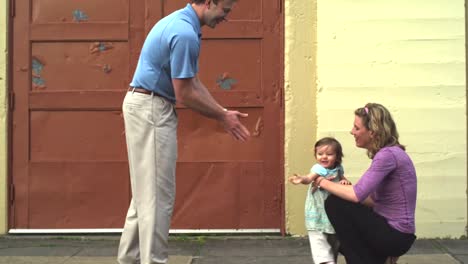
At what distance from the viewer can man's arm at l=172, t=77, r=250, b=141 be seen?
341 centimetres

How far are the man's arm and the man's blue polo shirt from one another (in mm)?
57

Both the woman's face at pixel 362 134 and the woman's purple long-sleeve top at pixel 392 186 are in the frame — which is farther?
the woman's face at pixel 362 134

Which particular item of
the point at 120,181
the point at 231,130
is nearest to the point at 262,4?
the point at 120,181

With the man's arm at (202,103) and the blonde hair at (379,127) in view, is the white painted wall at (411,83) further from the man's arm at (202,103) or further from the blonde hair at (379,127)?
the man's arm at (202,103)

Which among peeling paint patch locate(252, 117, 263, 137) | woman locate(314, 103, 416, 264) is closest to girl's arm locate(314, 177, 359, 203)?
woman locate(314, 103, 416, 264)

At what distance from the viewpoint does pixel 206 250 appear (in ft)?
17.4

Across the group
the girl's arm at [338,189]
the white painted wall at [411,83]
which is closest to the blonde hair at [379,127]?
the girl's arm at [338,189]

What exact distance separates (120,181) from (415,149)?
107 inches

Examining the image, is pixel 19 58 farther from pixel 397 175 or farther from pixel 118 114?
pixel 397 175

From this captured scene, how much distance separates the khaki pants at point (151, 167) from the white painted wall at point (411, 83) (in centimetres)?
229

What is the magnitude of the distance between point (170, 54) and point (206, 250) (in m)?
2.36

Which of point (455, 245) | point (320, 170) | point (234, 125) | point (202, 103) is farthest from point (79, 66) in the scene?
point (455, 245)

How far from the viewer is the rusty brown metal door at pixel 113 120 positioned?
5672 millimetres

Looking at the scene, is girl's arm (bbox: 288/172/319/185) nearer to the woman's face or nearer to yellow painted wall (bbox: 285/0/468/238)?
the woman's face
